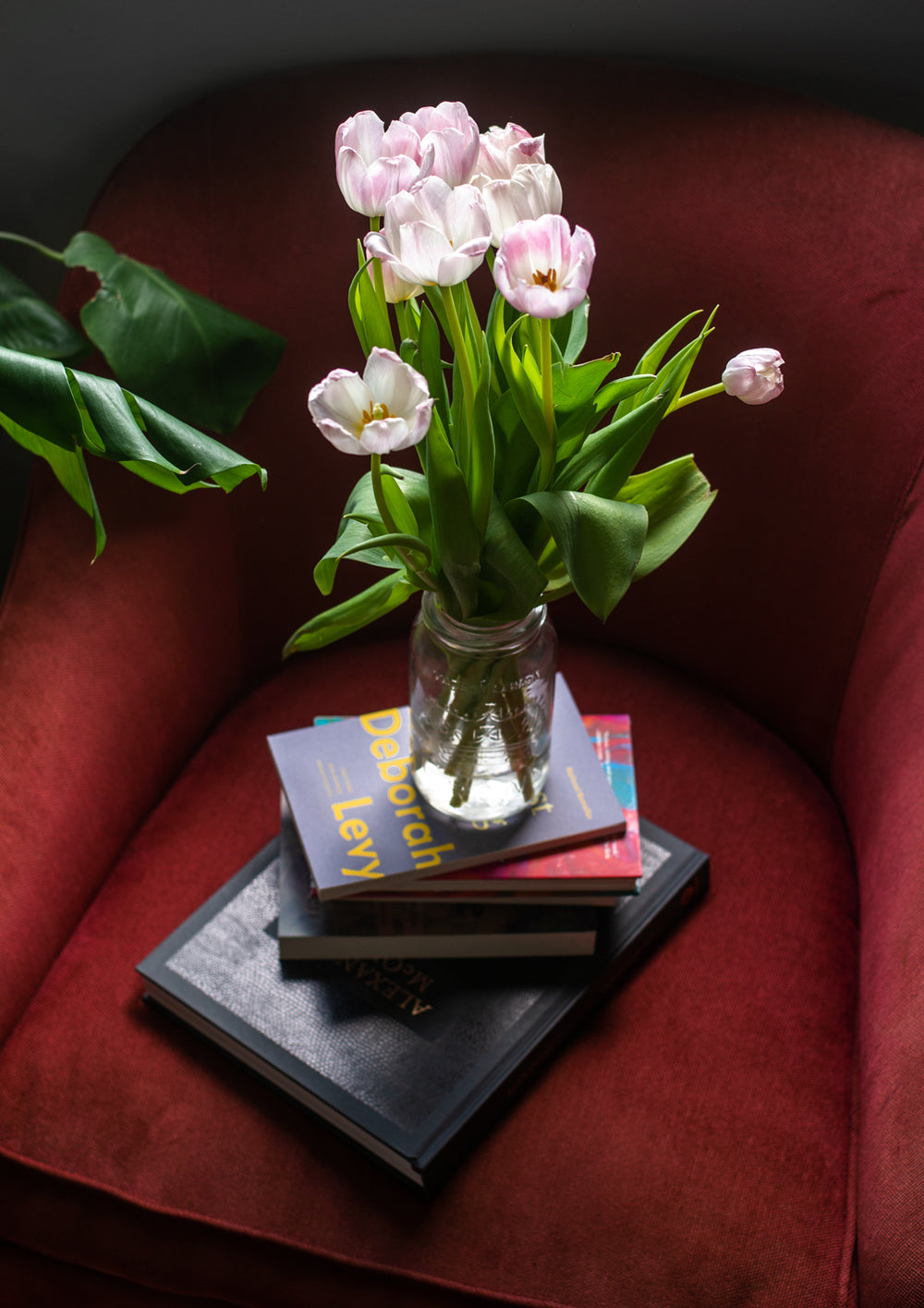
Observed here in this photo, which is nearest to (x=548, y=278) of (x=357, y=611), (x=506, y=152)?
(x=506, y=152)

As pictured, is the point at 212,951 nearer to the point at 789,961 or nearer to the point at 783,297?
the point at 789,961

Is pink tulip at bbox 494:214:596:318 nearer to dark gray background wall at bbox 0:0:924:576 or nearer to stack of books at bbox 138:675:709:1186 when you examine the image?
stack of books at bbox 138:675:709:1186

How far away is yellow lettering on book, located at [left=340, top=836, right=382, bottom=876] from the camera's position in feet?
2.59

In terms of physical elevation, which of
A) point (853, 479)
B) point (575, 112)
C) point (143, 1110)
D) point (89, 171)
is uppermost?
point (575, 112)

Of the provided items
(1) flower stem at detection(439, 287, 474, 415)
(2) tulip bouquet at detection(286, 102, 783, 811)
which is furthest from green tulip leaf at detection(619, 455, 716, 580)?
(1) flower stem at detection(439, 287, 474, 415)

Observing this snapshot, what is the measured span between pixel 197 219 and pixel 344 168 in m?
0.51

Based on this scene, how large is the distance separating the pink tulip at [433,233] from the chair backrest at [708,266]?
469 millimetres

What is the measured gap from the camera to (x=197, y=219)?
1012mm

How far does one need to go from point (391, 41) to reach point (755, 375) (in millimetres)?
673

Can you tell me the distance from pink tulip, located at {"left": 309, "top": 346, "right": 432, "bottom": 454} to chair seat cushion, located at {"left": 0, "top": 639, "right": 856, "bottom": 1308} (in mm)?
497

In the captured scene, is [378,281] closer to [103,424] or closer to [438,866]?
[103,424]

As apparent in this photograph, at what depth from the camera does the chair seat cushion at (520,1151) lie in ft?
2.41

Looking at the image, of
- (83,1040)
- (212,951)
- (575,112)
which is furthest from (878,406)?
(83,1040)

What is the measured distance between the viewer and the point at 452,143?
0.56 metres
